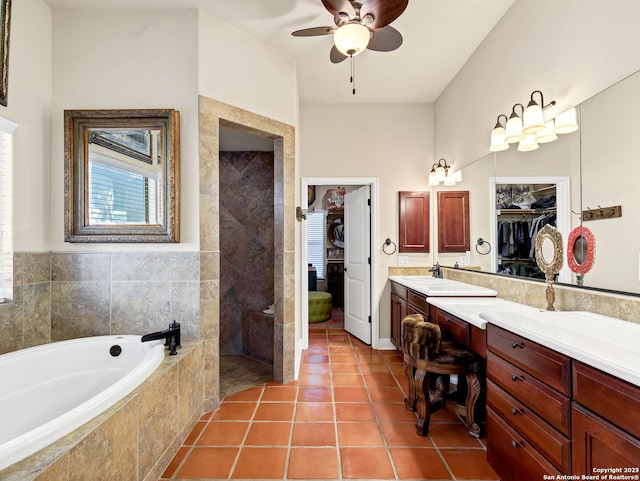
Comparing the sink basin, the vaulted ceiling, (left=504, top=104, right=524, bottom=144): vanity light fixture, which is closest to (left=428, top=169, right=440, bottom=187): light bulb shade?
the vaulted ceiling

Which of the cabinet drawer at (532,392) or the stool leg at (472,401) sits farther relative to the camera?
the stool leg at (472,401)

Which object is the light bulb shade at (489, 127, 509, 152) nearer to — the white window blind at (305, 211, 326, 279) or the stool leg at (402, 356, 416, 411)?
the stool leg at (402, 356, 416, 411)

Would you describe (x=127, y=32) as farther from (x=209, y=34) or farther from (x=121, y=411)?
(x=121, y=411)

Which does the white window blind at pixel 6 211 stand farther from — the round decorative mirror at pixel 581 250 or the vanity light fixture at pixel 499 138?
the round decorative mirror at pixel 581 250

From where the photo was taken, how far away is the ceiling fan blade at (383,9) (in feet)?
5.75

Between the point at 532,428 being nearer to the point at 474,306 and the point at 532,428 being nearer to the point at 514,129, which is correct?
the point at 474,306

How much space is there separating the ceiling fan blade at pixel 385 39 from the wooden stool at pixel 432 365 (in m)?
1.94

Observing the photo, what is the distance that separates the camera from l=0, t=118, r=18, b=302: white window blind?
1.96 meters

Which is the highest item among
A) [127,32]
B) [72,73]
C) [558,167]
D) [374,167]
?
[127,32]

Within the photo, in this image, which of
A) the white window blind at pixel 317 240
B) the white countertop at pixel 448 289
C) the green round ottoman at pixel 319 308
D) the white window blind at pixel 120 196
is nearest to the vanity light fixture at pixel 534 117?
the white countertop at pixel 448 289

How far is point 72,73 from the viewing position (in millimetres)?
2297

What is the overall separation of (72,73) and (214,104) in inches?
41.8

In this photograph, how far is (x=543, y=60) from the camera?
2.00 m

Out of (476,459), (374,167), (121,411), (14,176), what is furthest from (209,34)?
(476,459)
